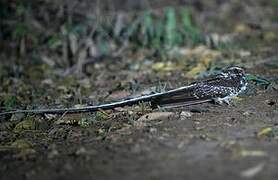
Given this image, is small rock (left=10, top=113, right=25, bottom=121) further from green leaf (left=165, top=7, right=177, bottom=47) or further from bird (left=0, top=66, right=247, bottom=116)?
green leaf (left=165, top=7, right=177, bottom=47)

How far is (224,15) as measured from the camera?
8633mm

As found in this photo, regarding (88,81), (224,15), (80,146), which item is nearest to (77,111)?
(80,146)

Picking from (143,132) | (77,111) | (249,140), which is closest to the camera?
(249,140)

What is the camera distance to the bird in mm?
4672

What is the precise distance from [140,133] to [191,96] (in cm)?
87

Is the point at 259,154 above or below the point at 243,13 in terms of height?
below

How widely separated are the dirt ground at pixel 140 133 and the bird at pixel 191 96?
59mm

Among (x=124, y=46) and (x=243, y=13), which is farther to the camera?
(x=243, y=13)

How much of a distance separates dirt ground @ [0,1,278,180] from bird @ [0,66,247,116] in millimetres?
59

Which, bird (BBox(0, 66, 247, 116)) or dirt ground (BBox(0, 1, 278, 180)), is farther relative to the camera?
→ bird (BBox(0, 66, 247, 116))

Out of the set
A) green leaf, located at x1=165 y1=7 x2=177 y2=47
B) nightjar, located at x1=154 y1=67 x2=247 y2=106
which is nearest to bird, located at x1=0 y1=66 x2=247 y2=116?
nightjar, located at x1=154 y1=67 x2=247 y2=106

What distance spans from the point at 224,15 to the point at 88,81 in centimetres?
318

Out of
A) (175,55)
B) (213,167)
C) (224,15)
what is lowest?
(213,167)

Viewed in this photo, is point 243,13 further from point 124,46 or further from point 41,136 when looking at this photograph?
point 41,136
